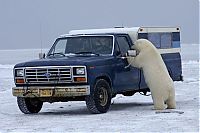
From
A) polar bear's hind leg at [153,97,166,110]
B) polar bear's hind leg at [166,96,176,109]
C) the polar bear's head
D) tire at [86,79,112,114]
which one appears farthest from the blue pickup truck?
polar bear's hind leg at [166,96,176,109]

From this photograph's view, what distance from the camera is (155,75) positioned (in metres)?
13.2

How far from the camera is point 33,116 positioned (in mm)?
12797

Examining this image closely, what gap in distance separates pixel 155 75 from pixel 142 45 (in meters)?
0.84

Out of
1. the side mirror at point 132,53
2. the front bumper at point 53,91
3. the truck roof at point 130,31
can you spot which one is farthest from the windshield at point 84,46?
the front bumper at point 53,91

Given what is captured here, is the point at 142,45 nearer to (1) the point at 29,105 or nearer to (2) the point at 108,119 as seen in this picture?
(2) the point at 108,119

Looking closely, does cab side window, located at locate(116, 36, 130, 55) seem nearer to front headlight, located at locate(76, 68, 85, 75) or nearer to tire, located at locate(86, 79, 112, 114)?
tire, located at locate(86, 79, 112, 114)

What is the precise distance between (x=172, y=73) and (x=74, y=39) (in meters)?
3.01

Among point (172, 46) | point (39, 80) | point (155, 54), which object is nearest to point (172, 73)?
point (172, 46)

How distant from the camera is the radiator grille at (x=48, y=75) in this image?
1243cm

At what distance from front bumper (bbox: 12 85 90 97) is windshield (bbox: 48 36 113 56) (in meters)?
1.56

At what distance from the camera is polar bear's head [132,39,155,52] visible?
1348 centimetres

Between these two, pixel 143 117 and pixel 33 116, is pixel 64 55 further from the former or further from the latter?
pixel 143 117

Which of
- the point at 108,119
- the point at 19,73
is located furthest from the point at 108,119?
the point at 19,73

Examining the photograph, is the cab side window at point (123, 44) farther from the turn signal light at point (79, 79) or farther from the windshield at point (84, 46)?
the turn signal light at point (79, 79)
